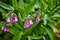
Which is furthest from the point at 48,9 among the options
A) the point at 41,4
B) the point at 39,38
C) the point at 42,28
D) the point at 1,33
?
the point at 1,33

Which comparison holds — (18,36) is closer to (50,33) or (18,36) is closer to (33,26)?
(33,26)

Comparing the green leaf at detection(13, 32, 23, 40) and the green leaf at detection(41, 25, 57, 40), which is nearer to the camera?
the green leaf at detection(13, 32, 23, 40)

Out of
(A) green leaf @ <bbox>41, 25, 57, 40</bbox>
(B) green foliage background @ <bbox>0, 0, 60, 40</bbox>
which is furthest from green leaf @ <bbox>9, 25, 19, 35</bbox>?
(A) green leaf @ <bbox>41, 25, 57, 40</bbox>

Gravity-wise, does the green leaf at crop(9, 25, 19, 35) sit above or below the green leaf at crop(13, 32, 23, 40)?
above

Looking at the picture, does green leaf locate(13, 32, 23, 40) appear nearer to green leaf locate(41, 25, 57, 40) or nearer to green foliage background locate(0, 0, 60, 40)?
green foliage background locate(0, 0, 60, 40)

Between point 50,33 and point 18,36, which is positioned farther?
point 50,33

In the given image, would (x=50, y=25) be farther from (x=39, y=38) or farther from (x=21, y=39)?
(x=21, y=39)

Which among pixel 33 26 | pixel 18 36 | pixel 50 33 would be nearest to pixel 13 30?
pixel 18 36

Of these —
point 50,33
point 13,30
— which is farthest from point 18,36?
point 50,33

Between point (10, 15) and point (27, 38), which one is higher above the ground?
point (10, 15)

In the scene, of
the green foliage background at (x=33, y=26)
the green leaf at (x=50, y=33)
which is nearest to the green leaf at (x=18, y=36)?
the green foliage background at (x=33, y=26)

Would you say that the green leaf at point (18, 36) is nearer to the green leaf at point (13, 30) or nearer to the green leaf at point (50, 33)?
the green leaf at point (13, 30)
